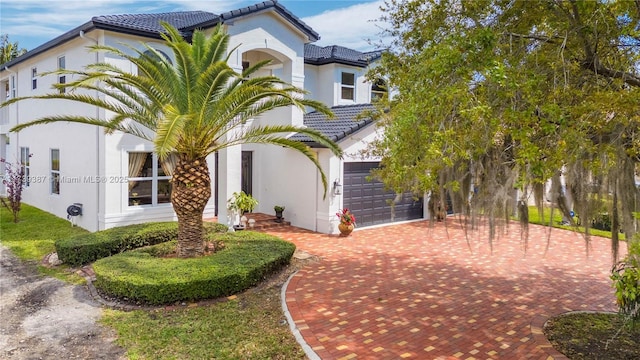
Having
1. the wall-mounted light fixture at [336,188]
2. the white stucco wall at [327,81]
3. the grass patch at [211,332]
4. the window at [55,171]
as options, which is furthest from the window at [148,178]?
the white stucco wall at [327,81]

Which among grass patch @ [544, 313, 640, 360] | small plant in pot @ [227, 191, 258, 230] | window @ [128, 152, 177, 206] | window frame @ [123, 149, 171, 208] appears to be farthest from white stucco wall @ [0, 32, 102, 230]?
grass patch @ [544, 313, 640, 360]

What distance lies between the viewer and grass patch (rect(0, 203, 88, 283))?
10.7 metres

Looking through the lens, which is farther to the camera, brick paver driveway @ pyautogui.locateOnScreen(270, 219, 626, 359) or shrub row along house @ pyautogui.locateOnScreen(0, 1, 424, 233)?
shrub row along house @ pyautogui.locateOnScreen(0, 1, 424, 233)

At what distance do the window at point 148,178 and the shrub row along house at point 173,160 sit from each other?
0.11 feet

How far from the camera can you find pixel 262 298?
8.71 meters

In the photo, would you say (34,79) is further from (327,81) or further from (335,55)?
(335,55)

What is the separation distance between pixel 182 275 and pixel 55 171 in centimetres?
1176

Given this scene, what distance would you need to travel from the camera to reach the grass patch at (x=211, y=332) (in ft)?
21.0

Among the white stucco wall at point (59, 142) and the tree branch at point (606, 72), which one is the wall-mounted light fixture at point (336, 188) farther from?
the tree branch at point (606, 72)

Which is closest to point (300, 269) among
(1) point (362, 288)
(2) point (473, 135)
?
(1) point (362, 288)

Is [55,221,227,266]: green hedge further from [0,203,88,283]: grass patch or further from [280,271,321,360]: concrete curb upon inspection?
[280,271,321,360]: concrete curb

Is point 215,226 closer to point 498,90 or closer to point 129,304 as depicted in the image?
point 129,304

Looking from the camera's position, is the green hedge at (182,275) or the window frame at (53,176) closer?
the green hedge at (182,275)

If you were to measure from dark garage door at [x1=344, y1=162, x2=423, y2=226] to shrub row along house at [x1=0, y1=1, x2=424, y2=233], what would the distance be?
1.5 inches
